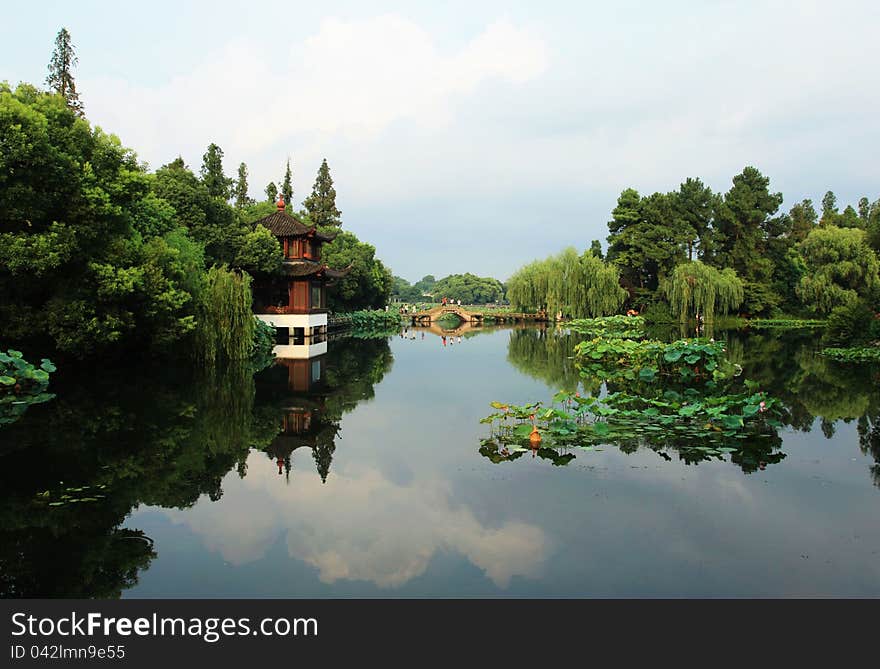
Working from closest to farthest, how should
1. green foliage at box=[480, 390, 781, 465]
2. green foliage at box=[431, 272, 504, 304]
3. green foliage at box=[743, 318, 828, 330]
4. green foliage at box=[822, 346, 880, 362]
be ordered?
green foliage at box=[480, 390, 781, 465], green foliage at box=[822, 346, 880, 362], green foliage at box=[743, 318, 828, 330], green foliage at box=[431, 272, 504, 304]

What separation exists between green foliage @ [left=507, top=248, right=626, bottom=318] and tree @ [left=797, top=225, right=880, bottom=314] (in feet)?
33.8

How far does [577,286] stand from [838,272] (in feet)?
46.1

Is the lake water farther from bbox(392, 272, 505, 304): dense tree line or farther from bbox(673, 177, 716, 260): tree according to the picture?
bbox(392, 272, 505, 304): dense tree line

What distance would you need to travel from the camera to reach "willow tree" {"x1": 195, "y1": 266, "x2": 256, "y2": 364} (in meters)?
15.3

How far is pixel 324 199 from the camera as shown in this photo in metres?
45.4

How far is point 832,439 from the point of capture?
7938mm

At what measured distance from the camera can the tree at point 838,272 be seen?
32.9 meters

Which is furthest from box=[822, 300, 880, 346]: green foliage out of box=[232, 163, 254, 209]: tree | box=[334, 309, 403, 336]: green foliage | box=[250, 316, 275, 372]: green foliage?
box=[232, 163, 254, 209]: tree

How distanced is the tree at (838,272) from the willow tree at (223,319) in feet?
103

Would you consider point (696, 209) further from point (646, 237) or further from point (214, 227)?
point (214, 227)

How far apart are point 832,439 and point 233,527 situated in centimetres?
751

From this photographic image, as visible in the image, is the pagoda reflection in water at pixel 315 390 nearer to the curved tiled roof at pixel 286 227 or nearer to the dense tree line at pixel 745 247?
the curved tiled roof at pixel 286 227

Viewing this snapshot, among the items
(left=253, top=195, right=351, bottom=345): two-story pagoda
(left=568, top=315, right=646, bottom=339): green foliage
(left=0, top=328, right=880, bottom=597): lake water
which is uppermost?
(left=253, top=195, right=351, bottom=345): two-story pagoda

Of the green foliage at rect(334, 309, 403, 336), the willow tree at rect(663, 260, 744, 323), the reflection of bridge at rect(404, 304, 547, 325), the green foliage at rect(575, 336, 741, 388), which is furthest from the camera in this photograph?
the reflection of bridge at rect(404, 304, 547, 325)
